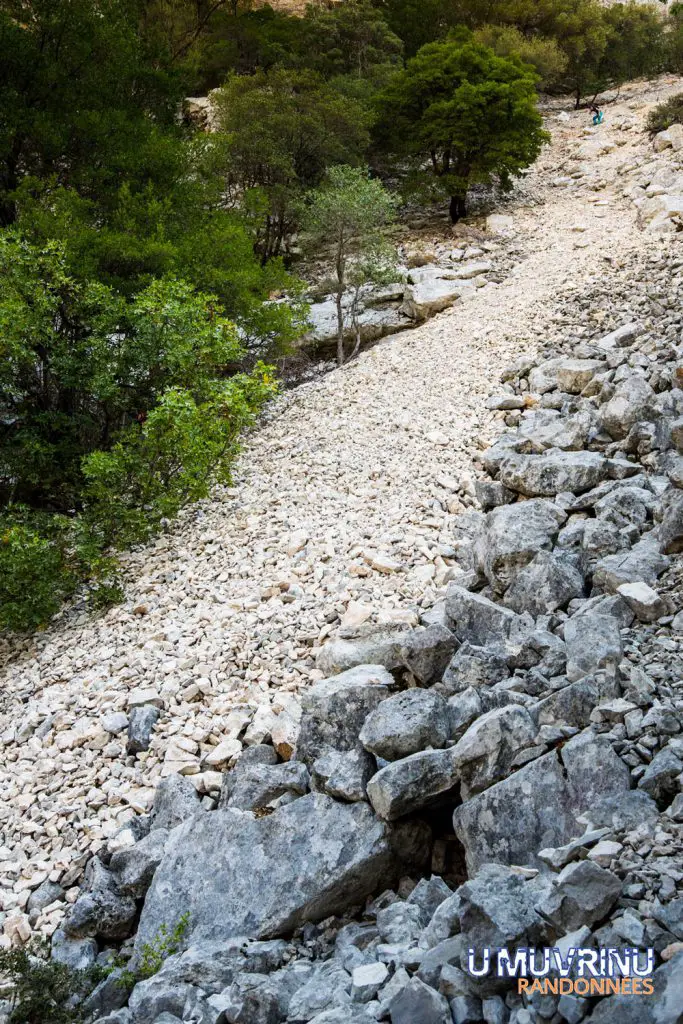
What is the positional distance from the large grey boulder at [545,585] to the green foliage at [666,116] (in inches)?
967

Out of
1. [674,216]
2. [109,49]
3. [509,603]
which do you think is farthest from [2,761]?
[674,216]

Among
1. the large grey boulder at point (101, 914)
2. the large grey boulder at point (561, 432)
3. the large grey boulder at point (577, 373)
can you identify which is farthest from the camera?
the large grey boulder at point (577, 373)

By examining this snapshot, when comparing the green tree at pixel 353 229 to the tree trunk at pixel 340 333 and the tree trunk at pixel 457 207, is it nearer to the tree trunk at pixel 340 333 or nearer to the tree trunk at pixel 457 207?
the tree trunk at pixel 340 333

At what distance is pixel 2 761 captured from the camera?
764 centimetres

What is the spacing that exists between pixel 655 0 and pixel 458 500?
46.4 meters

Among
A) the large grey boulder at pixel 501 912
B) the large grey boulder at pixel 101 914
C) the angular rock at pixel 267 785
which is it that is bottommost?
the large grey boulder at pixel 101 914

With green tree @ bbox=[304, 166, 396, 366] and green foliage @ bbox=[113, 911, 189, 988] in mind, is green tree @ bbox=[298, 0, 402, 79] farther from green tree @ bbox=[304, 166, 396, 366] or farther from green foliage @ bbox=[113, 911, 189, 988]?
green foliage @ bbox=[113, 911, 189, 988]

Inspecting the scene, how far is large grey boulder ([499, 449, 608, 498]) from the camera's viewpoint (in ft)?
28.1

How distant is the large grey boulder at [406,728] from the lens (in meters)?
5.62

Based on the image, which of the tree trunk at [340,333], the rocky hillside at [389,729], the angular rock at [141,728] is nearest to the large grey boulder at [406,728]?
the rocky hillside at [389,729]

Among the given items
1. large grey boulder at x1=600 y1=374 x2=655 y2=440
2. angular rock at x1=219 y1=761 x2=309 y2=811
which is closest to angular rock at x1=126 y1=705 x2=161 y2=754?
angular rock at x1=219 y1=761 x2=309 y2=811

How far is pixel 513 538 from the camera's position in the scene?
7.59 m

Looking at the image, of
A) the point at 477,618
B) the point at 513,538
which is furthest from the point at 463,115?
the point at 477,618

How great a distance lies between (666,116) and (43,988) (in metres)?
29.8
